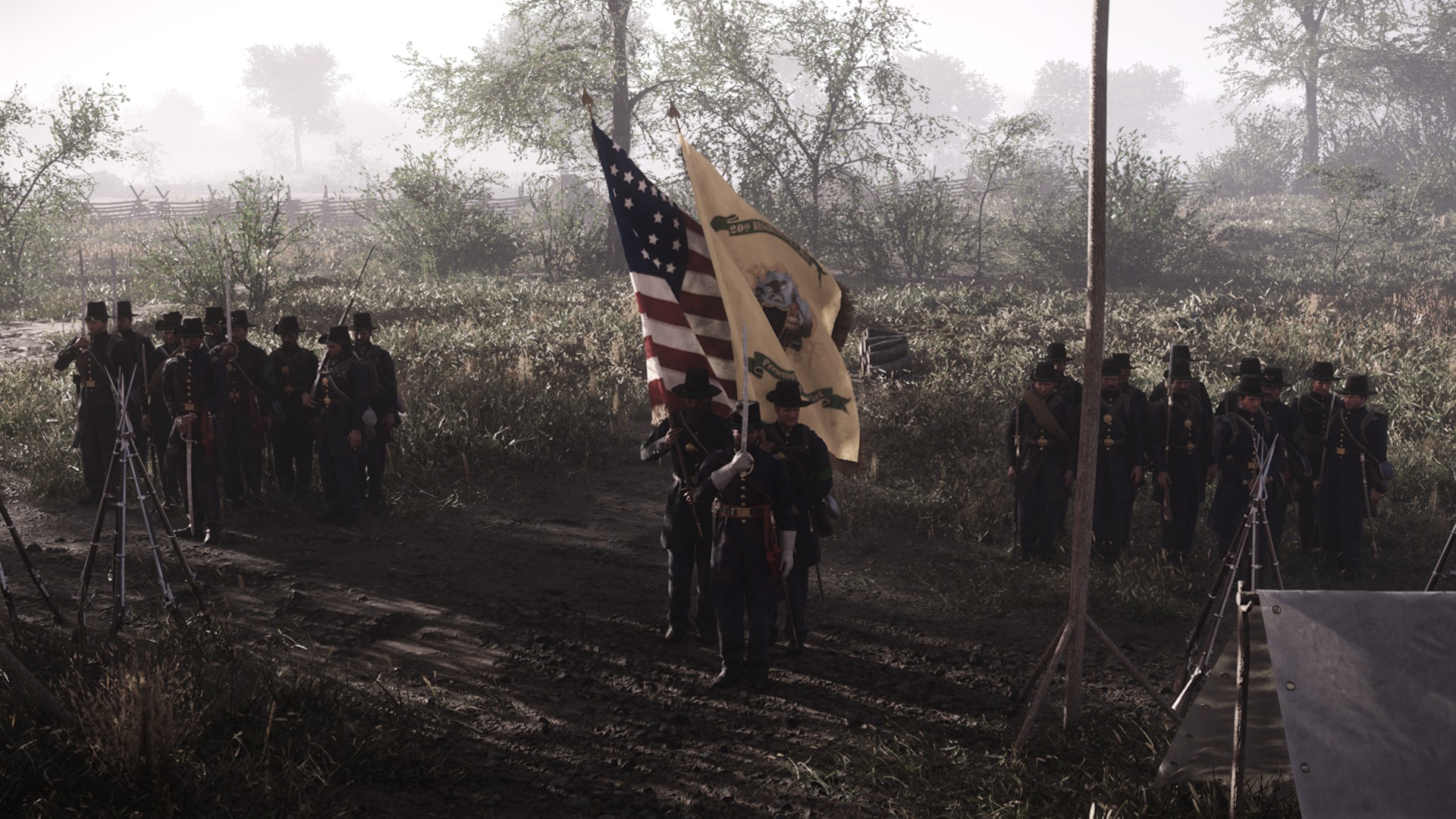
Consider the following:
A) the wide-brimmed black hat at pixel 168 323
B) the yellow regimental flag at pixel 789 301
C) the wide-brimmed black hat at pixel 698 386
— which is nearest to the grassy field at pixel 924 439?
the yellow regimental flag at pixel 789 301

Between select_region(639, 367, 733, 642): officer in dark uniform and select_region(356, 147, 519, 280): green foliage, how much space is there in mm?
24003

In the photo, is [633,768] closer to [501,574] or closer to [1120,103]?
[501,574]

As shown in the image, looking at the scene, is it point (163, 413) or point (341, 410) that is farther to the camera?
point (163, 413)

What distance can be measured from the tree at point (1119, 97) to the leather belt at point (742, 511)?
12009 cm

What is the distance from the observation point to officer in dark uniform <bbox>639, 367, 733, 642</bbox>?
784 centimetres

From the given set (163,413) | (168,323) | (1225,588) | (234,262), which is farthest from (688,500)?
(234,262)

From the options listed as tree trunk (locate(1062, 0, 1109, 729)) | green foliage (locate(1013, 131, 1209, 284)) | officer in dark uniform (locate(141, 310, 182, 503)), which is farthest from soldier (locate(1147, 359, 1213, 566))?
green foliage (locate(1013, 131, 1209, 284))

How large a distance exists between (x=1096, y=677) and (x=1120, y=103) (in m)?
142

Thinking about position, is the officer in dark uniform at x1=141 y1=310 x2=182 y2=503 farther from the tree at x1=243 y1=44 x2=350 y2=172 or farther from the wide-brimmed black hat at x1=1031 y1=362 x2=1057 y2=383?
the tree at x1=243 y1=44 x2=350 y2=172

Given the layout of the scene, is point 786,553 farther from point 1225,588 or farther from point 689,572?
point 1225,588

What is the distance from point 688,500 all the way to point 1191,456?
192 inches

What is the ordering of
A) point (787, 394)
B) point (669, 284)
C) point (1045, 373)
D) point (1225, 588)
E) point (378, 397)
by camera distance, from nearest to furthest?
point (1225, 588)
point (787, 394)
point (669, 284)
point (1045, 373)
point (378, 397)

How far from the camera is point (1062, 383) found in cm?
1030

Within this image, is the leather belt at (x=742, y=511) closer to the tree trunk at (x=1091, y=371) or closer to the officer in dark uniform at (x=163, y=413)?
the tree trunk at (x=1091, y=371)
